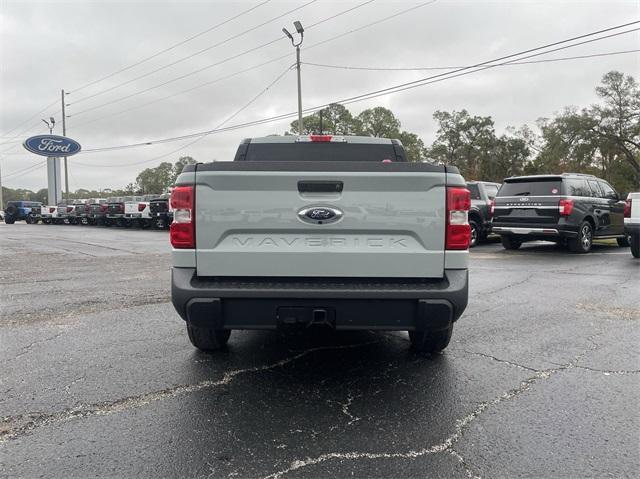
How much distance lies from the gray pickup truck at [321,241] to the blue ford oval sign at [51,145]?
156 feet

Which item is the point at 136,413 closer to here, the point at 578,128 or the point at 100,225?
the point at 100,225

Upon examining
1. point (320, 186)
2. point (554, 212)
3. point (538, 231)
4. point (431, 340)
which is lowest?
point (431, 340)

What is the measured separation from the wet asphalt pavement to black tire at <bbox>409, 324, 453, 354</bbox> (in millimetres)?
100

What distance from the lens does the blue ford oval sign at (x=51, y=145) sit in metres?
43.0

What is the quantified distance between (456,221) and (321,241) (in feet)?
2.96

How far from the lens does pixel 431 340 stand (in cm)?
391

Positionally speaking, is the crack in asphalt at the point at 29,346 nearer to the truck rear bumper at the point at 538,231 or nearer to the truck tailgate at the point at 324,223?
the truck tailgate at the point at 324,223

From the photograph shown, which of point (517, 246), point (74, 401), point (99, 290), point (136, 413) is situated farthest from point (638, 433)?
point (517, 246)

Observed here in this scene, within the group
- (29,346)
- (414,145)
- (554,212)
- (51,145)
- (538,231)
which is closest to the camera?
(29,346)

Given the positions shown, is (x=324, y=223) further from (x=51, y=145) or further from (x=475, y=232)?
(x=51, y=145)

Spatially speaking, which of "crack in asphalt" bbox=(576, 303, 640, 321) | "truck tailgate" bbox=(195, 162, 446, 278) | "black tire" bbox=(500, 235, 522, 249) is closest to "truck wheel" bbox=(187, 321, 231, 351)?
"truck tailgate" bbox=(195, 162, 446, 278)

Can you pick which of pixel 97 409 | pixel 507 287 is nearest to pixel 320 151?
pixel 97 409

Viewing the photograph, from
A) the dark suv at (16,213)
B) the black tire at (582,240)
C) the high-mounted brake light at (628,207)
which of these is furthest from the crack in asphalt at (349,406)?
the dark suv at (16,213)

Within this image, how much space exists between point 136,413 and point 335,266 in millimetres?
1562
